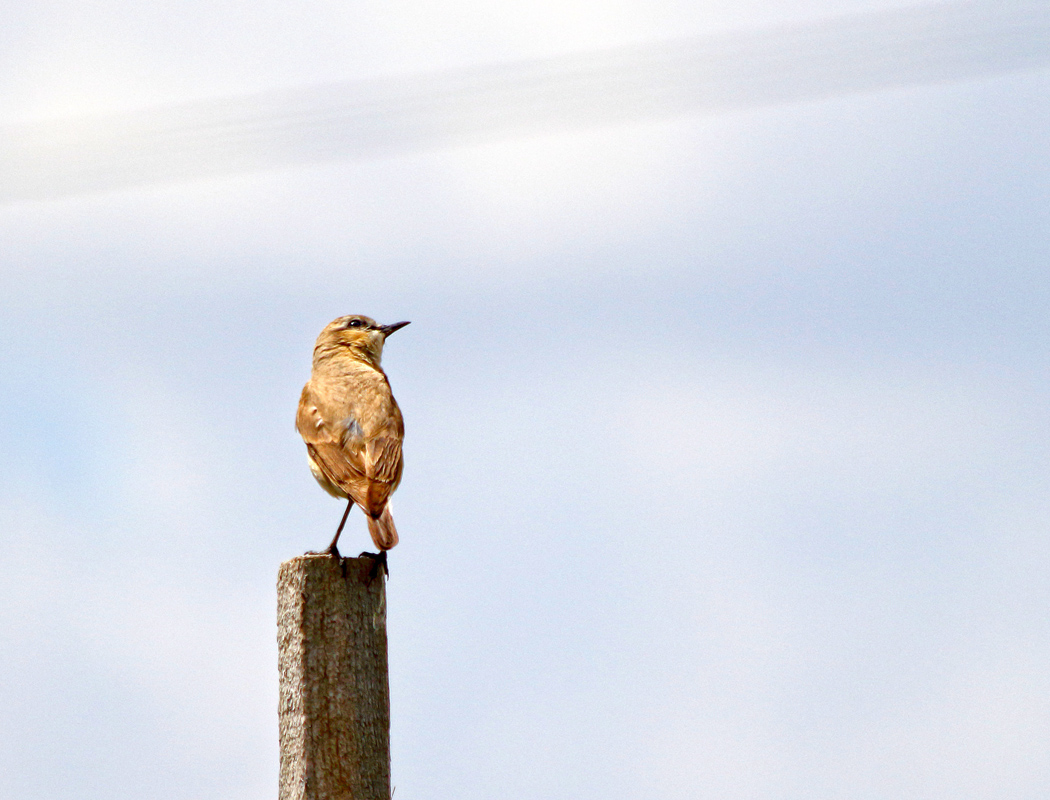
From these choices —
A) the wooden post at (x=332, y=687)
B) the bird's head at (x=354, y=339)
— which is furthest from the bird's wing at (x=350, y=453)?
the wooden post at (x=332, y=687)

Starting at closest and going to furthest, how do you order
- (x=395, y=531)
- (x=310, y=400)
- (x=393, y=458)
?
(x=395, y=531)
(x=393, y=458)
(x=310, y=400)

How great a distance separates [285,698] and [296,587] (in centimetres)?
39

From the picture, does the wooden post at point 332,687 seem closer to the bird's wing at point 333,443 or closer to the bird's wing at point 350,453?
the bird's wing at point 350,453

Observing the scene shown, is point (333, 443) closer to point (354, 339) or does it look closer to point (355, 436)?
point (355, 436)

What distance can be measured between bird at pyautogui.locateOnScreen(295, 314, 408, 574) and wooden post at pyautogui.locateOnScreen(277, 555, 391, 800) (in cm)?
135

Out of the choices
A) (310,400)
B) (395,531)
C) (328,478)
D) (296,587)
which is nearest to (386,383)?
(310,400)

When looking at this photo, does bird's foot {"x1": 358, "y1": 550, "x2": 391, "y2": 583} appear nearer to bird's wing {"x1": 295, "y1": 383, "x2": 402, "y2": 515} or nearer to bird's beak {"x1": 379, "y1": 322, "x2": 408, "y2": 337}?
bird's wing {"x1": 295, "y1": 383, "x2": 402, "y2": 515}

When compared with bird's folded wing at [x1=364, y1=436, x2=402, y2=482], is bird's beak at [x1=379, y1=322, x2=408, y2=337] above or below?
above

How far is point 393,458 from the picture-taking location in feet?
22.6

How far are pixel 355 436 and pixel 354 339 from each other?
7.60 feet

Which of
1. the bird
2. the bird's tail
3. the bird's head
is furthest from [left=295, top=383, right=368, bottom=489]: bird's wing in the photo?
the bird's head

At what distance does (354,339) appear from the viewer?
30.7ft

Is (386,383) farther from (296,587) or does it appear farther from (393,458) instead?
(296,587)

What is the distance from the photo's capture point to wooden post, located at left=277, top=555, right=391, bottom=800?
394 centimetres
